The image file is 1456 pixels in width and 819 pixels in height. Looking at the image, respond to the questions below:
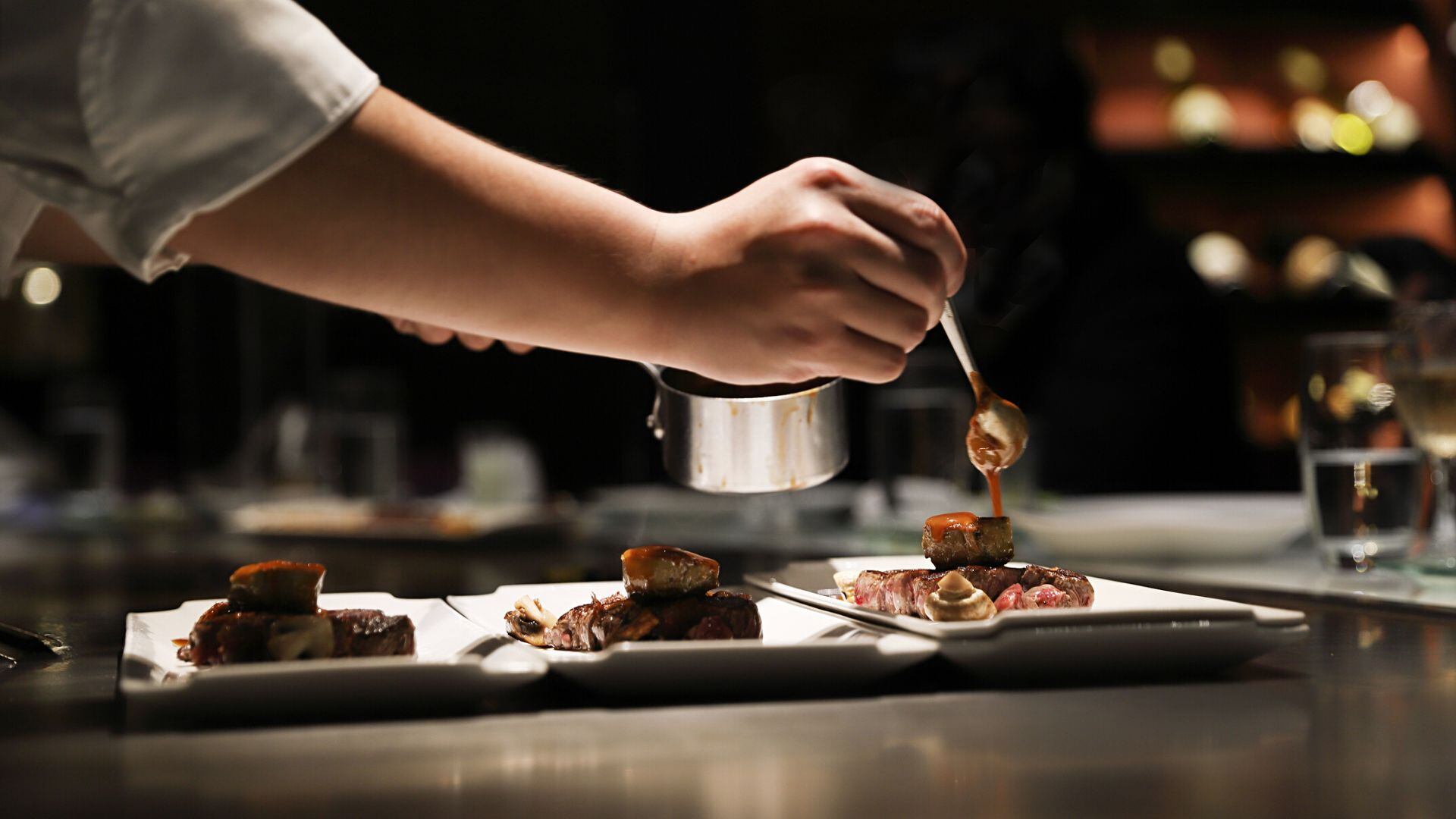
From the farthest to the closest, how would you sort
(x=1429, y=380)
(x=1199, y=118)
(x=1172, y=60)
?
(x=1172, y=60), (x=1199, y=118), (x=1429, y=380)

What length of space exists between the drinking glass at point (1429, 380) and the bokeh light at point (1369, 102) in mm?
4052

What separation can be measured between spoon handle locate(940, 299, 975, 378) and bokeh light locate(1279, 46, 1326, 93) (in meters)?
4.52

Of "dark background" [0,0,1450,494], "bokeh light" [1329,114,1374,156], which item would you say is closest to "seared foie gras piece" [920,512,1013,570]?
"dark background" [0,0,1450,494]

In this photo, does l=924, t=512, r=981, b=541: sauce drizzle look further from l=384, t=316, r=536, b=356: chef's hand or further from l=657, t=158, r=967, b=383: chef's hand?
l=384, t=316, r=536, b=356: chef's hand

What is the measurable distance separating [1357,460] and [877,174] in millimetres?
3251

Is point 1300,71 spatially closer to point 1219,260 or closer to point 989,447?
point 1219,260

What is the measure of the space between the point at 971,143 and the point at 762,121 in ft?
3.34

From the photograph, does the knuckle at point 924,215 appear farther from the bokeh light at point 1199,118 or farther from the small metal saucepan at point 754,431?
the bokeh light at point 1199,118

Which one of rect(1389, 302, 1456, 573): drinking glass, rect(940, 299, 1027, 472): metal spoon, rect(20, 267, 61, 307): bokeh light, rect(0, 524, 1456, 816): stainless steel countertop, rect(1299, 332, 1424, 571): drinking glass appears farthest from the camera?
rect(20, 267, 61, 307): bokeh light

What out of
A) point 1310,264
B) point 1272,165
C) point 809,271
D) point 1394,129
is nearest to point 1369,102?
point 1394,129

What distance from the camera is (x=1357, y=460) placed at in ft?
4.61

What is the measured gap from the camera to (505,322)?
924 mm

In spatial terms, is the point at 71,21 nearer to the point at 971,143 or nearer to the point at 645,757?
the point at 645,757

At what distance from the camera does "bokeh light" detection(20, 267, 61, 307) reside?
4914 mm
